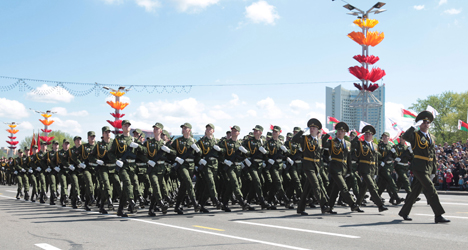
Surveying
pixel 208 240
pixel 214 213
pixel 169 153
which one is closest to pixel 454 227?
pixel 208 240

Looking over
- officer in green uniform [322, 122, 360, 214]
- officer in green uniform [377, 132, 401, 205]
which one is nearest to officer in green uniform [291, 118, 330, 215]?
officer in green uniform [322, 122, 360, 214]

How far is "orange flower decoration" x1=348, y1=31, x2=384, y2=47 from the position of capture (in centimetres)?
2664

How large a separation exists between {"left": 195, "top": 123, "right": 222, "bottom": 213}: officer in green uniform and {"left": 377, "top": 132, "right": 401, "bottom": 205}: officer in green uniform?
464 centimetres

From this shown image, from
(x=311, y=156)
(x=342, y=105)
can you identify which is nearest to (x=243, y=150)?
(x=311, y=156)

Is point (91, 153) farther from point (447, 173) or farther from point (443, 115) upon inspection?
point (443, 115)

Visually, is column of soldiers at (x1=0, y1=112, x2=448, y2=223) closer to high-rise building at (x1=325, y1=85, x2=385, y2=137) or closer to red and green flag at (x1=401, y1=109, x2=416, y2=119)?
red and green flag at (x1=401, y1=109, x2=416, y2=119)

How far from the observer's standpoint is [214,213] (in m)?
10.8

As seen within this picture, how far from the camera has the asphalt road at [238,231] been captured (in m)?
6.57

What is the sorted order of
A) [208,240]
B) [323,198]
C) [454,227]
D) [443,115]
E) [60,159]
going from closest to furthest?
[208,240] < [454,227] < [323,198] < [60,159] < [443,115]

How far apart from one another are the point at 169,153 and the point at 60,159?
17.2 feet

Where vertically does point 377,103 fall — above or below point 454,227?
above

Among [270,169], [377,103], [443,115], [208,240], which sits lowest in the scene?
[208,240]

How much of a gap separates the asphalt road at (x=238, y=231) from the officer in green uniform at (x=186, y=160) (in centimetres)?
48

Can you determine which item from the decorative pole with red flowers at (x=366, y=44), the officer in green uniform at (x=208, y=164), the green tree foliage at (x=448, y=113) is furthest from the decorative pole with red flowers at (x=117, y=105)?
the green tree foliage at (x=448, y=113)
